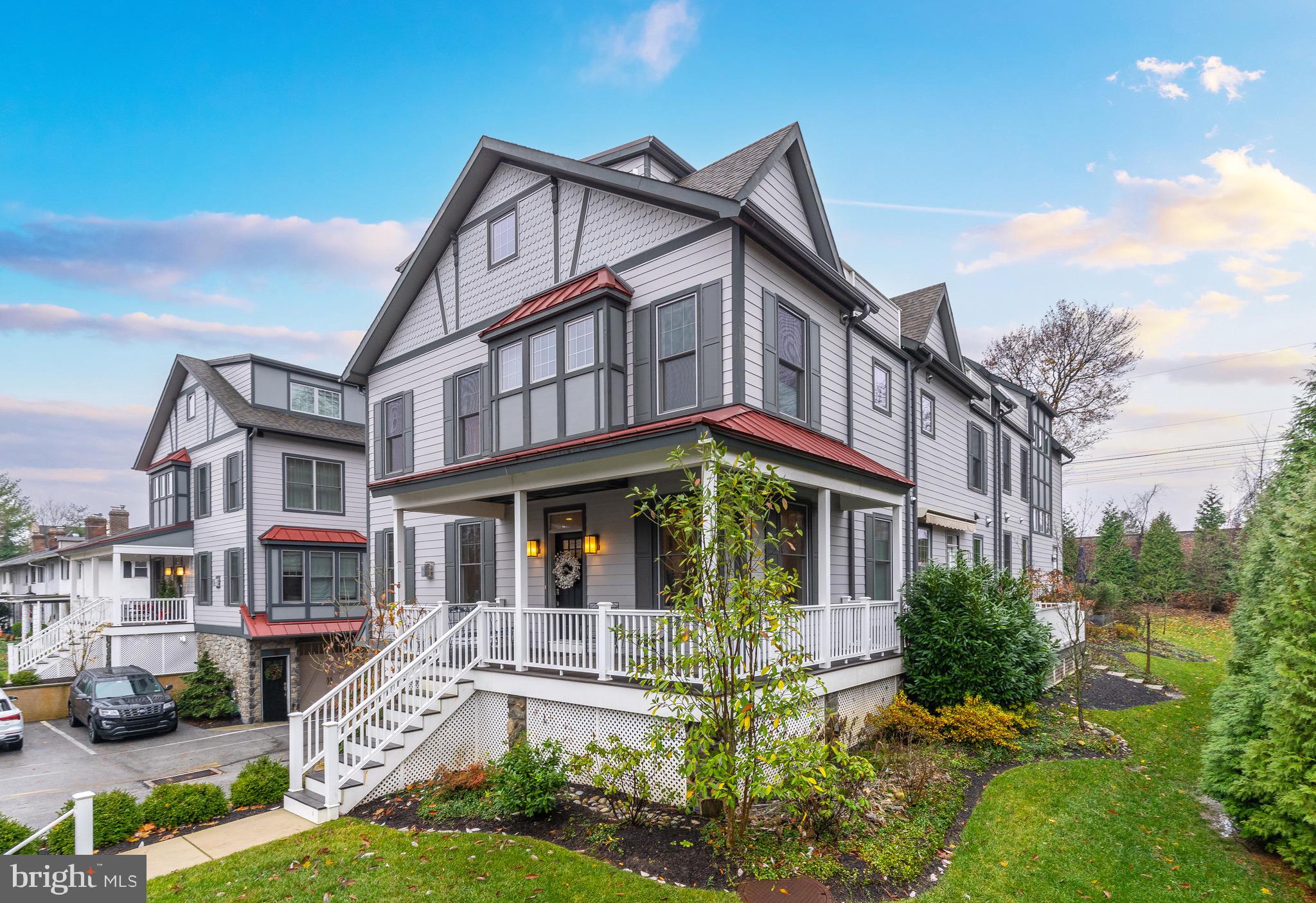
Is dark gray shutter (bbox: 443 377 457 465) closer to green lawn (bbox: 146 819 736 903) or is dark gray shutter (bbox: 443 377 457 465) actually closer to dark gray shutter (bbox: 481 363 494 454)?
dark gray shutter (bbox: 481 363 494 454)

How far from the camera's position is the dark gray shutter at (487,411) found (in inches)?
476

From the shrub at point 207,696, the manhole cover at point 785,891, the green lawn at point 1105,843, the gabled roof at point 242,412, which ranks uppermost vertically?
the gabled roof at point 242,412

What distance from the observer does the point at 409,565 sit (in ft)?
49.0

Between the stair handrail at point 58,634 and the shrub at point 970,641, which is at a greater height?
the shrub at point 970,641

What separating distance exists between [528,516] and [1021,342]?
2720 centimetres

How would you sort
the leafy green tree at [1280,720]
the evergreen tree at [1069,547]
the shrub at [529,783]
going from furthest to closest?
the evergreen tree at [1069,547]
the shrub at [529,783]
the leafy green tree at [1280,720]

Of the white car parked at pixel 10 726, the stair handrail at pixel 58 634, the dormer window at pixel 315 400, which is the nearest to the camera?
the white car parked at pixel 10 726

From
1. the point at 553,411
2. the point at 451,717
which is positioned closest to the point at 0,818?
the point at 451,717

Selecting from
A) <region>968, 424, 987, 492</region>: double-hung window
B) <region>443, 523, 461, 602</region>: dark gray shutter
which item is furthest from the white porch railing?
<region>968, 424, 987, 492</region>: double-hung window

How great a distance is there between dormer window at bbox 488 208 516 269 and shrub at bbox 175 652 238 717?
52.9 feet

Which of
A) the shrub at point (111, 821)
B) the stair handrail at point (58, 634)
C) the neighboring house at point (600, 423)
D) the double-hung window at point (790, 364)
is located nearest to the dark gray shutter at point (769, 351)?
the neighboring house at point (600, 423)

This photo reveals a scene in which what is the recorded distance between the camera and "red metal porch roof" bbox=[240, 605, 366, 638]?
769 inches

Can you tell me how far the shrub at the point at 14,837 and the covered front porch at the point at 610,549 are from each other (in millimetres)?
5056

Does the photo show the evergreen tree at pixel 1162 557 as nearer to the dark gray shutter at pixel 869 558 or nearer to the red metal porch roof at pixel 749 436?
the dark gray shutter at pixel 869 558
